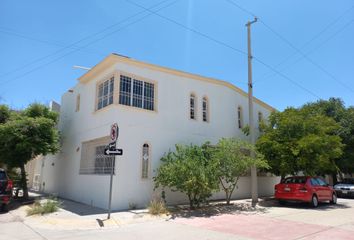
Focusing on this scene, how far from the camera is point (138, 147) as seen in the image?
1437cm

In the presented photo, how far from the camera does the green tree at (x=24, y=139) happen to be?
15.1 metres

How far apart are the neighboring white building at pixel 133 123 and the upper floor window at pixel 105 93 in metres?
0.05

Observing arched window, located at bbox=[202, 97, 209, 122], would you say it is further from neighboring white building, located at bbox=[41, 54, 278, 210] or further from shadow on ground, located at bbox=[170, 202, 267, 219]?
shadow on ground, located at bbox=[170, 202, 267, 219]

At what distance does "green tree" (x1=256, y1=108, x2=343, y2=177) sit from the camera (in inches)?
631

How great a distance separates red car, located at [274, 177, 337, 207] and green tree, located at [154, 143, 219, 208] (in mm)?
4301

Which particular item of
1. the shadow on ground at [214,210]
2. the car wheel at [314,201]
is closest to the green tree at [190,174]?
the shadow on ground at [214,210]

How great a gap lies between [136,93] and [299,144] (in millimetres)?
9046

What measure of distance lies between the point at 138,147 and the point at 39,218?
5.15 metres

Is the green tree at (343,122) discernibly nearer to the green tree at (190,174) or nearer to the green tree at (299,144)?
the green tree at (299,144)

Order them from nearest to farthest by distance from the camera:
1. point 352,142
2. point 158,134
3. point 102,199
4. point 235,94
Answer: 1. point 102,199
2. point 158,134
3. point 235,94
4. point 352,142

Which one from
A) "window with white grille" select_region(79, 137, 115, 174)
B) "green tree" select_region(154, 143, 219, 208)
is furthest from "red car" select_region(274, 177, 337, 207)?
"window with white grille" select_region(79, 137, 115, 174)

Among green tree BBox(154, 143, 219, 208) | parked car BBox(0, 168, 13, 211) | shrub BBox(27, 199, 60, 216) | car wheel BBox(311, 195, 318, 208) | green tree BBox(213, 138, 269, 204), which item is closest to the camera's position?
shrub BBox(27, 199, 60, 216)

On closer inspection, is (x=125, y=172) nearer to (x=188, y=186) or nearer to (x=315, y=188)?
(x=188, y=186)

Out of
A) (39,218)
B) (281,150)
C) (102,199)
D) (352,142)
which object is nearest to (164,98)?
(102,199)
